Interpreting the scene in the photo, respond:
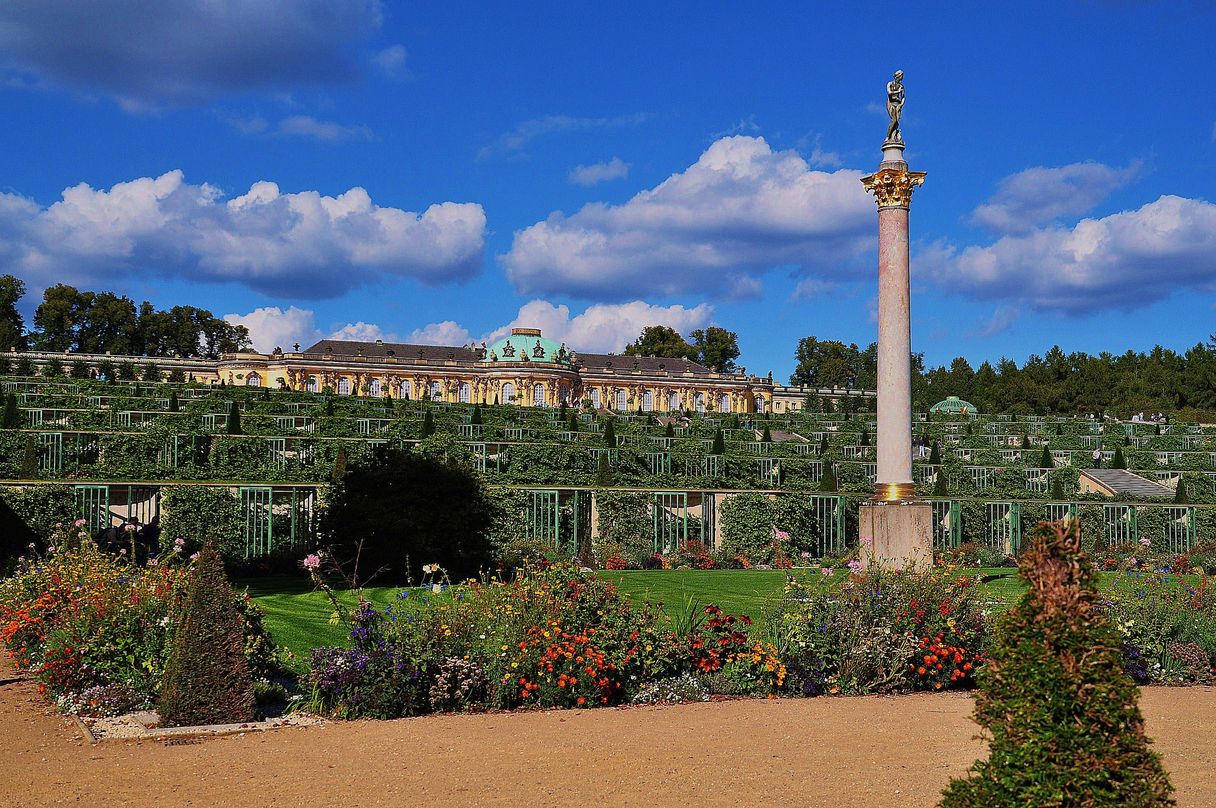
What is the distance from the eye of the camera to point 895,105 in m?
14.5

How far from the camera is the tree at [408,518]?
14.4m

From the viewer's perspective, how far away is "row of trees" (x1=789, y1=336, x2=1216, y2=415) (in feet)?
279

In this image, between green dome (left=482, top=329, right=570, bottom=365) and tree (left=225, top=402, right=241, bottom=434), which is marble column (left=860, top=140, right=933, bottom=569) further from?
green dome (left=482, top=329, right=570, bottom=365)

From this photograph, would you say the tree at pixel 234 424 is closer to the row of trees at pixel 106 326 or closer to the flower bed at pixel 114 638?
the flower bed at pixel 114 638

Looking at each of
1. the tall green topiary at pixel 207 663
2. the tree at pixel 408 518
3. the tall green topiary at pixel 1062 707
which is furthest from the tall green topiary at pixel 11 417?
the tall green topiary at pixel 1062 707

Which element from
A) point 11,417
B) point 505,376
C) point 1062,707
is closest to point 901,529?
point 1062,707

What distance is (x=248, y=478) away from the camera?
2095 centimetres

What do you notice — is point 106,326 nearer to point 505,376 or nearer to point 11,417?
point 505,376

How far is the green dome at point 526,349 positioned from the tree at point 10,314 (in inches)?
1707

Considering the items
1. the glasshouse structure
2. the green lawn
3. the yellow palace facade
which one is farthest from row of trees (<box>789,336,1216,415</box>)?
the green lawn

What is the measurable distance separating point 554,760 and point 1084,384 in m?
93.3

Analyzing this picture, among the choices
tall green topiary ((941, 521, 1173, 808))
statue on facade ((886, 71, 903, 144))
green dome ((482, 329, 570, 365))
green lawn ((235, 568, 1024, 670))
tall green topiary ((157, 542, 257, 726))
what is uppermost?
green dome ((482, 329, 570, 365))

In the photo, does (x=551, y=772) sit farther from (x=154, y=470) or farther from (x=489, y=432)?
(x=489, y=432)

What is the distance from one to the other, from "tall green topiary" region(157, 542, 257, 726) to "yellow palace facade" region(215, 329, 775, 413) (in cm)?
10166
